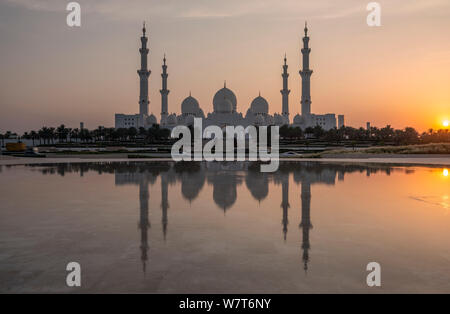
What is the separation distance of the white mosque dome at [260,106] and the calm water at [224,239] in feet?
230

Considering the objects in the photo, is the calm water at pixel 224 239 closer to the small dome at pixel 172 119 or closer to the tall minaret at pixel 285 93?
the tall minaret at pixel 285 93

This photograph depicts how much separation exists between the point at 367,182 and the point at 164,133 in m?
49.1

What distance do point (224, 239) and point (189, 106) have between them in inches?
3024

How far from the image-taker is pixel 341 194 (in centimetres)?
1216

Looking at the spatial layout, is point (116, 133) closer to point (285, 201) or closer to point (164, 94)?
point (164, 94)

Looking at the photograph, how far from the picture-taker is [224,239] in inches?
271

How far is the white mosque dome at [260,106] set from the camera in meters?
82.2

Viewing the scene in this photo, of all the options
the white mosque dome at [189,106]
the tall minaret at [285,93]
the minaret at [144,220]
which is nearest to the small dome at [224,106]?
the white mosque dome at [189,106]

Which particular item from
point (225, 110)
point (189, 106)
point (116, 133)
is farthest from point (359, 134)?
point (116, 133)

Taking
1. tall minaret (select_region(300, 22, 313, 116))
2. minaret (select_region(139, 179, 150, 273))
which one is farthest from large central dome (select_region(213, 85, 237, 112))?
minaret (select_region(139, 179, 150, 273))
